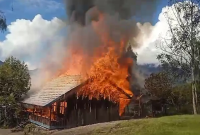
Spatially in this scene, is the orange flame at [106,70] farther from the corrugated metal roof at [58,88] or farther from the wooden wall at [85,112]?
the corrugated metal roof at [58,88]

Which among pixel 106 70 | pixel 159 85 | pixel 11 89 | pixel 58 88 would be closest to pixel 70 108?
pixel 58 88

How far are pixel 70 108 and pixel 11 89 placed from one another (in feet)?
38.9

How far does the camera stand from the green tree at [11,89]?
35028 millimetres

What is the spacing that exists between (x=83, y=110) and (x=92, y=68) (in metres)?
4.31

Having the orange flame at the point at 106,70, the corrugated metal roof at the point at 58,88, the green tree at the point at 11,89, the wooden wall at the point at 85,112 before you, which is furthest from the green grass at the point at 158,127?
the green tree at the point at 11,89

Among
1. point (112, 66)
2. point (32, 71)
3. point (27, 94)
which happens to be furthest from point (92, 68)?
point (32, 71)

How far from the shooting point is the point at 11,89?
36.6m

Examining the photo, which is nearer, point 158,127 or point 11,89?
point 158,127

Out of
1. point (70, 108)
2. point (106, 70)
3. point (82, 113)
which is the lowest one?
point (82, 113)

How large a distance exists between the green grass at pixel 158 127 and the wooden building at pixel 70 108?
20.9 ft

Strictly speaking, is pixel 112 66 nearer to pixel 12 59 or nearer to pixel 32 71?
pixel 12 59

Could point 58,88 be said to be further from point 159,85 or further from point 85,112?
point 159,85

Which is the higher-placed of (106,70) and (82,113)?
(106,70)

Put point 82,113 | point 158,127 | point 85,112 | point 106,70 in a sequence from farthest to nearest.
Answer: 1. point 106,70
2. point 85,112
3. point 82,113
4. point 158,127
